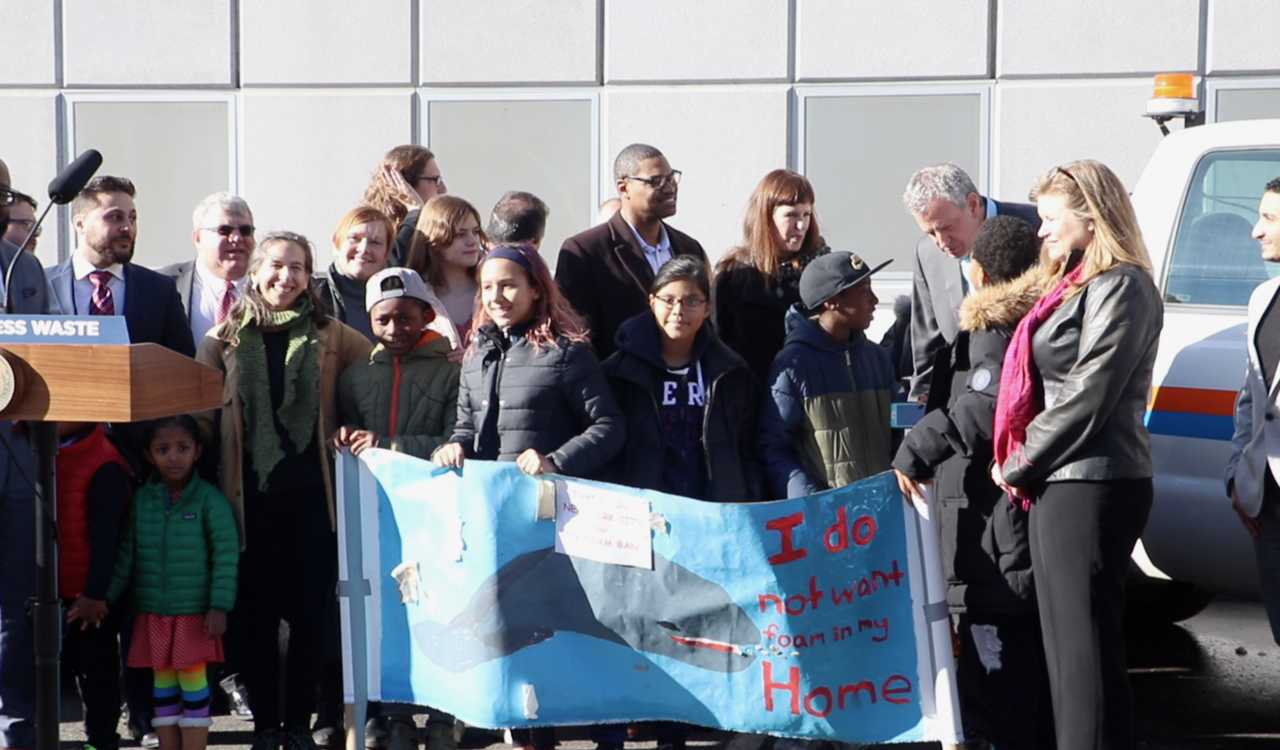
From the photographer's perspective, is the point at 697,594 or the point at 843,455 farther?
the point at 843,455

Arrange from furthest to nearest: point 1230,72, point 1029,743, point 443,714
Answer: point 1230,72
point 443,714
point 1029,743

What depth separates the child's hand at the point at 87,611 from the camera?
4734 mm

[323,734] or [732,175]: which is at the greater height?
[732,175]

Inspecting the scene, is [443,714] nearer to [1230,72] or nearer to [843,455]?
[843,455]

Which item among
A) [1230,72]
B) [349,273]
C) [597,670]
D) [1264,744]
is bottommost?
[1264,744]

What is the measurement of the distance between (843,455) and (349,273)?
217 cm

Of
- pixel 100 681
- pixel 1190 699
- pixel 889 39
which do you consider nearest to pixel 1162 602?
pixel 1190 699

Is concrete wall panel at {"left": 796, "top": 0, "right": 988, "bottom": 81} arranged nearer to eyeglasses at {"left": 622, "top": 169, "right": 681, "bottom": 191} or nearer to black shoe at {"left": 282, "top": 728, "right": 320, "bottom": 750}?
eyeglasses at {"left": 622, "top": 169, "right": 681, "bottom": 191}

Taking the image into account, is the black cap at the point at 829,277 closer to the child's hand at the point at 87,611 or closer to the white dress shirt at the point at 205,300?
the white dress shirt at the point at 205,300

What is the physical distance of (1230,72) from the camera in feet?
28.5

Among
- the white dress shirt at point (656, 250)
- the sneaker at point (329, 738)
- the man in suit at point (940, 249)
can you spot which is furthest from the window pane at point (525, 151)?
the sneaker at point (329, 738)

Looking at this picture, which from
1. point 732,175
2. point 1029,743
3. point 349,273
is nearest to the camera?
point 1029,743

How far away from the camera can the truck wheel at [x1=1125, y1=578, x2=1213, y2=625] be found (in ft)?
21.3

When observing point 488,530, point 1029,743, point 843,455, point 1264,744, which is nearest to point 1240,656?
point 1264,744
